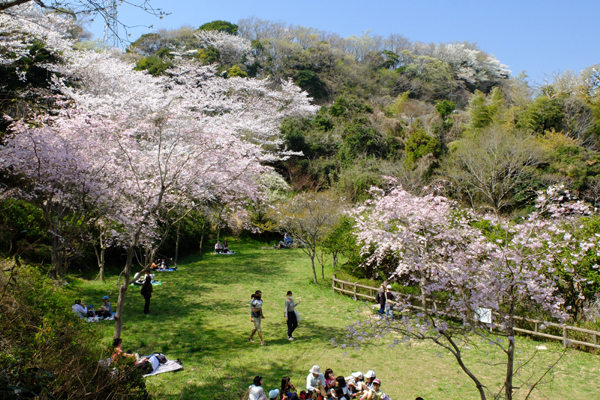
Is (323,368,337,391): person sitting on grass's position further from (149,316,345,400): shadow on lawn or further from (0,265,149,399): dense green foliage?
(0,265,149,399): dense green foliage

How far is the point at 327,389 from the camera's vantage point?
6.20m

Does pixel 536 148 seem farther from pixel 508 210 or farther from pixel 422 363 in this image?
pixel 422 363

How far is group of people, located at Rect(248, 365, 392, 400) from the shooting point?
5.75 meters

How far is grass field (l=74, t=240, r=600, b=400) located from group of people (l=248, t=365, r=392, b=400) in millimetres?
485

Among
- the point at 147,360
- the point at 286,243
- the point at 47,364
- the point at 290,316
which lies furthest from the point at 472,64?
the point at 47,364

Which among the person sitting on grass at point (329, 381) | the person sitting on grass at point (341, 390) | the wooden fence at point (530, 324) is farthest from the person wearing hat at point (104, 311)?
the wooden fence at point (530, 324)

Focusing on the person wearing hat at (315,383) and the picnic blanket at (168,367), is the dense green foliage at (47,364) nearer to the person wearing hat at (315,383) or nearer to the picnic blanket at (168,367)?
the picnic blanket at (168,367)

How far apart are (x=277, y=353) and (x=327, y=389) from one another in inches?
84.7

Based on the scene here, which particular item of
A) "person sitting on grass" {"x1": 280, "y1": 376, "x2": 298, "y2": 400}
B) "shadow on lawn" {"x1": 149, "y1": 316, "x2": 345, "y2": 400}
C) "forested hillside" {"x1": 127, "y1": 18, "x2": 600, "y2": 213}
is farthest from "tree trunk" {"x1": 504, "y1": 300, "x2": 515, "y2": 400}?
"forested hillside" {"x1": 127, "y1": 18, "x2": 600, "y2": 213}

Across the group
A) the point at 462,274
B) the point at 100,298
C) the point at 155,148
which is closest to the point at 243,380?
the point at 462,274

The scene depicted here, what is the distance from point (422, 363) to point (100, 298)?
30.0 ft

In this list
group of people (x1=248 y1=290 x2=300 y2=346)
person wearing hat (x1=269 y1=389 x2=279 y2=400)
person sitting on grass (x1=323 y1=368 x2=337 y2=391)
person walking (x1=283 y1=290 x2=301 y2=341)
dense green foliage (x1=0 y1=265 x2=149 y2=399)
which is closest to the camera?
dense green foliage (x1=0 y1=265 x2=149 y2=399)

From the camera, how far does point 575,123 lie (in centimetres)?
2608

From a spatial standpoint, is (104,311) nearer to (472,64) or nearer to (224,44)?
(224,44)
